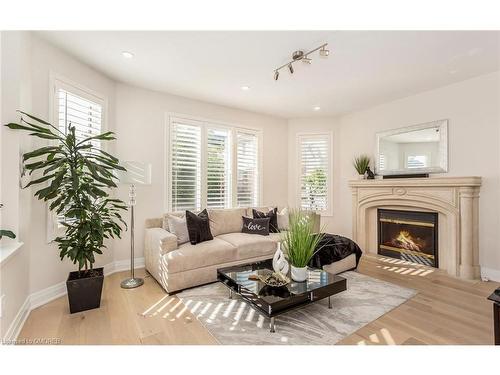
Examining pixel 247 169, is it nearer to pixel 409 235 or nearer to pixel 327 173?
pixel 327 173

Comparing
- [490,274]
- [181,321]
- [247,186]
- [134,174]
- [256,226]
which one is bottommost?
[181,321]

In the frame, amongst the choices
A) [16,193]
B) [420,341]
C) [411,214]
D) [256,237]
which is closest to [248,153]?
[256,237]

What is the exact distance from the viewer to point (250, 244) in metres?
3.31

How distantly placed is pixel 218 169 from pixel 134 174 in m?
1.66

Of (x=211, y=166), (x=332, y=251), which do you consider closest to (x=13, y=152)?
(x=211, y=166)

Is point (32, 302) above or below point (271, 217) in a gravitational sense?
below

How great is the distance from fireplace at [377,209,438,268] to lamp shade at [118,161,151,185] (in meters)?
4.00

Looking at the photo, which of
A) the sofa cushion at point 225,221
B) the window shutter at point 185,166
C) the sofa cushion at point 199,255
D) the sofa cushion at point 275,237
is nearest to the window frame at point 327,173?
the sofa cushion at point 275,237

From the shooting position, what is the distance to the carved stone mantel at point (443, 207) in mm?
3191

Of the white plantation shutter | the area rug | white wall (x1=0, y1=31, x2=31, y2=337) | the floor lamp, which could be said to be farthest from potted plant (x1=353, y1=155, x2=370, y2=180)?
white wall (x1=0, y1=31, x2=31, y2=337)

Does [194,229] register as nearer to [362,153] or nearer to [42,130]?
[42,130]

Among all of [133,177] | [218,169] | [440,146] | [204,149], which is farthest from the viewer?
[218,169]

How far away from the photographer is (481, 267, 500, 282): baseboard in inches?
121

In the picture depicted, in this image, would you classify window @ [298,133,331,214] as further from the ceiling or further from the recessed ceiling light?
the recessed ceiling light
